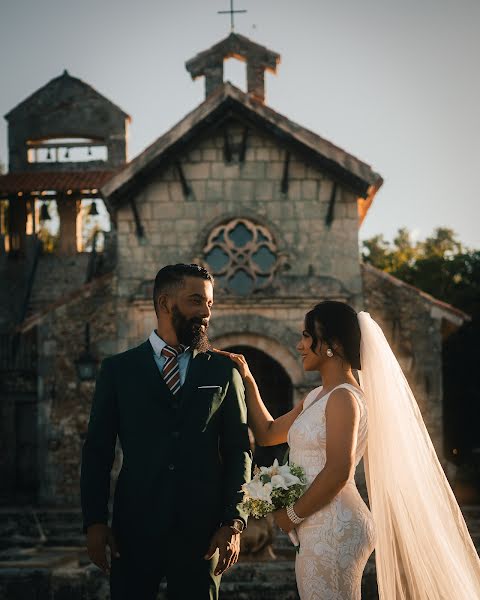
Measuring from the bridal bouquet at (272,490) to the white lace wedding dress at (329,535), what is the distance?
0.13m

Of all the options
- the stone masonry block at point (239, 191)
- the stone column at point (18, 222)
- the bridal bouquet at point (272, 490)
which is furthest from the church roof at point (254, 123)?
the stone column at point (18, 222)

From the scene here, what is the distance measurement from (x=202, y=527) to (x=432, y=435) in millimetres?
9200

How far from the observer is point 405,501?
15.4ft

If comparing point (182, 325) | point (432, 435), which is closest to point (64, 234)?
point (432, 435)

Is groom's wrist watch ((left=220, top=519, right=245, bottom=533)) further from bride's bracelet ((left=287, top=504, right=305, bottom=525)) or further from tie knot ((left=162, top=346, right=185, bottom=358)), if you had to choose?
tie knot ((left=162, top=346, right=185, bottom=358))

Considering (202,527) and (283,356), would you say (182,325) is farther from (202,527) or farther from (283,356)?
(283,356)

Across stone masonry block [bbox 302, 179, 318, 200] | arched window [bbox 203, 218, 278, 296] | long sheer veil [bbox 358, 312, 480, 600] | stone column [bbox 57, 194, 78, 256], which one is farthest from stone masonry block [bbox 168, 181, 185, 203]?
stone column [bbox 57, 194, 78, 256]

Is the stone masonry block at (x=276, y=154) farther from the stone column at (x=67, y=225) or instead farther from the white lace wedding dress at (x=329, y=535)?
the stone column at (x=67, y=225)

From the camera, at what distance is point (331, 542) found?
166 inches

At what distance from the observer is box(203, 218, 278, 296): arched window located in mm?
12906

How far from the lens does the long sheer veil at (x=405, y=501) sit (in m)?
4.64

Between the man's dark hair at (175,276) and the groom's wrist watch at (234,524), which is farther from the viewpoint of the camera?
the man's dark hair at (175,276)

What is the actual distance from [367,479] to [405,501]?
0.24 metres

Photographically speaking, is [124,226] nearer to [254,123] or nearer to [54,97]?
[254,123]
